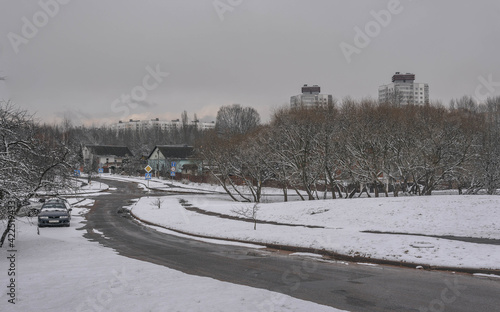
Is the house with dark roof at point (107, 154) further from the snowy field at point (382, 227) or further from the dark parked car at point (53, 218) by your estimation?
the snowy field at point (382, 227)

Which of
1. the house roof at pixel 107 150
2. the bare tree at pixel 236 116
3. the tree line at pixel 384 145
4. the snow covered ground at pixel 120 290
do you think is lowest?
the snow covered ground at pixel 120 290

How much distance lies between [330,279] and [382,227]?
9971 millimetres

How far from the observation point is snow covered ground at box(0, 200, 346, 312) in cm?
801

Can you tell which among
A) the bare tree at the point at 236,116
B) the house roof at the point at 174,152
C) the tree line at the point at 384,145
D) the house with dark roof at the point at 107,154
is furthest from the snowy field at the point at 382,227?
the house with dark roof at the point at 107,154

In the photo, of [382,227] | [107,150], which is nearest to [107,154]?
[107,150]

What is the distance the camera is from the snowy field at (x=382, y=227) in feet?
45.8

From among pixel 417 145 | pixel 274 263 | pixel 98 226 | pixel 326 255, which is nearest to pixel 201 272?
pixel 274 263

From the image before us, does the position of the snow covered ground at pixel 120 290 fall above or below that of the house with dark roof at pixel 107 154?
below

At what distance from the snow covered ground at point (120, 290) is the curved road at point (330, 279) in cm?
60

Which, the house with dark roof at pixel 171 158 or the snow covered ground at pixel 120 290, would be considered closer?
the snow covered ground at pixel 120 290

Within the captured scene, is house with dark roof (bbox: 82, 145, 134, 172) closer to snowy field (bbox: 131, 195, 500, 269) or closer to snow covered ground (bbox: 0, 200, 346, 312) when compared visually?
snowy field (bbox: 131, 195, 500, 269)

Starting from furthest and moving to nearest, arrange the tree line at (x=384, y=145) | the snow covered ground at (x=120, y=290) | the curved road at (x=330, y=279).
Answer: the tree line at (x=384, y=145) < the curved road at (x=330, y=279) < the snow covered ground at (x=120, y=290)

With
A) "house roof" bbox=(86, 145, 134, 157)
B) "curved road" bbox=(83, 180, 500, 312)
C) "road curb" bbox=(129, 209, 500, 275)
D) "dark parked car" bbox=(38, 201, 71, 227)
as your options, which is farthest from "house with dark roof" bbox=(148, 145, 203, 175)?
"curved road" bbox=(83, 180, 500, 312)

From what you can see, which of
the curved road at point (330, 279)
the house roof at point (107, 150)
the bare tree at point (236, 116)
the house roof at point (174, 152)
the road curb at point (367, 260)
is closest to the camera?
the curved road at point (330, 279)
